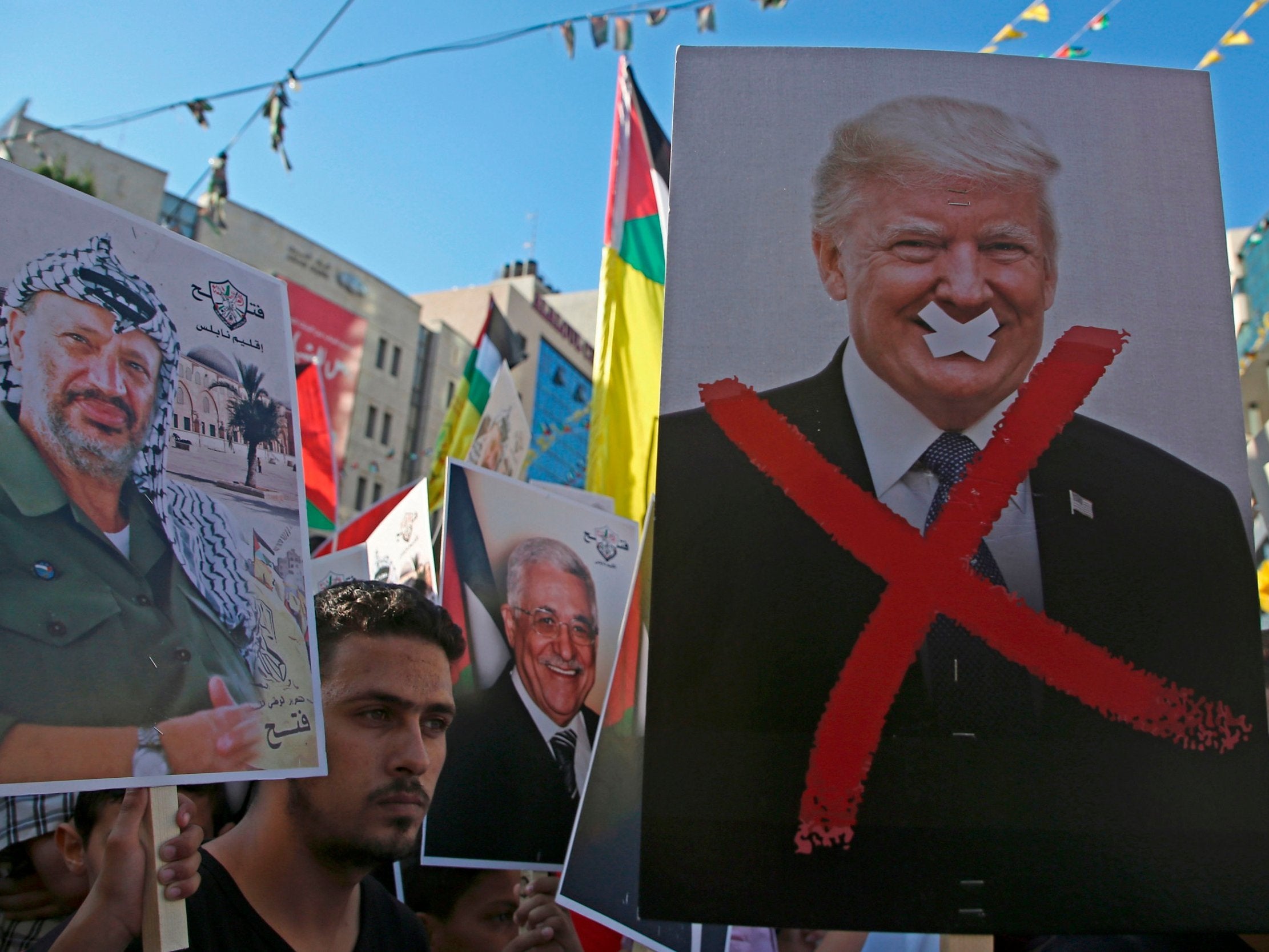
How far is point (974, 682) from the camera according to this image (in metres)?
1.82

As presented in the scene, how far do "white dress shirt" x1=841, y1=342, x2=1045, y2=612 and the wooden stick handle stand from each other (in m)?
1.35

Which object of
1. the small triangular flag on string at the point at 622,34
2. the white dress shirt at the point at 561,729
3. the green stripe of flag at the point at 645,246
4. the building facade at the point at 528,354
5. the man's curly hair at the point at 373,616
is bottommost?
the white dress shirt at the point at 561,729

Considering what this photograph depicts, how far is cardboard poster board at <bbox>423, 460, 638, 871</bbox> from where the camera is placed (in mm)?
2971

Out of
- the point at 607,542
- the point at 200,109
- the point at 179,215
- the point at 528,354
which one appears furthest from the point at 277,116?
the point at 528,354

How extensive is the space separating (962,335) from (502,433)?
3420mm

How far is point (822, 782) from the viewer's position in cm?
174

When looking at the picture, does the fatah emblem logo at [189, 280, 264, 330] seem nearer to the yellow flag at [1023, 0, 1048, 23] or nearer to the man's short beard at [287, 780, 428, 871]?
the man's short beard at [287, 780, 428, 871]

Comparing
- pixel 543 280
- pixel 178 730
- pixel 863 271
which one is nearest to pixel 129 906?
pixel 178 730

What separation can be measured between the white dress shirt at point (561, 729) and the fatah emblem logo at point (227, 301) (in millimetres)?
1477

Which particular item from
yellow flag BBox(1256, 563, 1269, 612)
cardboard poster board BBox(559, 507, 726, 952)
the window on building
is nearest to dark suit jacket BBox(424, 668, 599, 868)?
cardboard poster board BBox(559, 507, 726, 952)

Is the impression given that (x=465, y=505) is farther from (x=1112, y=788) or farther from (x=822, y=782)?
(x=1112, y=788)

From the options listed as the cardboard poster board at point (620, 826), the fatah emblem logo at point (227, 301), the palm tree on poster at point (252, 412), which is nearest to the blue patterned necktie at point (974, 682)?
the cardboard poster board at point (620, 826)

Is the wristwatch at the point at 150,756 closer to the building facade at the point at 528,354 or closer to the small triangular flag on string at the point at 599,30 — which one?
the small triangular flag on string at the point at 599,30

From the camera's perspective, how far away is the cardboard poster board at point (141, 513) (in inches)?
67.5
